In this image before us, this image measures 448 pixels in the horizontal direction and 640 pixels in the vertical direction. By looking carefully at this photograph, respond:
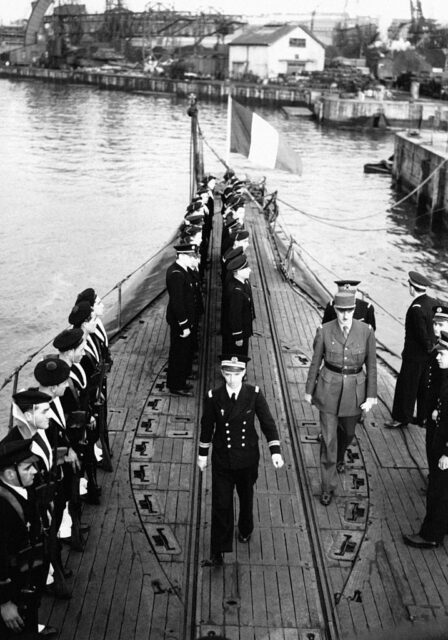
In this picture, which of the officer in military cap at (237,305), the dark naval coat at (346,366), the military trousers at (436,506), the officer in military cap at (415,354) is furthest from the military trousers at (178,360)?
the military trousers at (436,506)

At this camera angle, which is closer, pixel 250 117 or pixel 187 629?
pixel 187 629

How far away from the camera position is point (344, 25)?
559 feet

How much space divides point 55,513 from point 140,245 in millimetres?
22153

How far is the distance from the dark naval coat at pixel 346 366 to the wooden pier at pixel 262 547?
862 mm

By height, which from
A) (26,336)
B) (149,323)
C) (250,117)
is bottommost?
(26,336)

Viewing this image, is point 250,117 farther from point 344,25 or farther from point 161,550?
point 344,25

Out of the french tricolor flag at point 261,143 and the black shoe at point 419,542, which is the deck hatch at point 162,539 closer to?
the black shoe at point 419,542

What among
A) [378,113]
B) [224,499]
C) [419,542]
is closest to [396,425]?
[419,542]

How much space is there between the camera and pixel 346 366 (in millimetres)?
6348

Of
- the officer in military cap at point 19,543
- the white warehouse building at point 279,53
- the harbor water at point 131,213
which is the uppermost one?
the white warehouse building at point 279,53

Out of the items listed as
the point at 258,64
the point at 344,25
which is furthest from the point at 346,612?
the point at 344,25

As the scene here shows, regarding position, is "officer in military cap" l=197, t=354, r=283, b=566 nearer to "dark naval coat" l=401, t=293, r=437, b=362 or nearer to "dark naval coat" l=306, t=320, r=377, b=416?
"dark naval coat" l=306, t=320, r=377, b=416

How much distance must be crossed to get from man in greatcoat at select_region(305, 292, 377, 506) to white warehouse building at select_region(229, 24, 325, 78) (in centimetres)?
9966

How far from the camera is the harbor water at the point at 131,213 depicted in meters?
21.8
